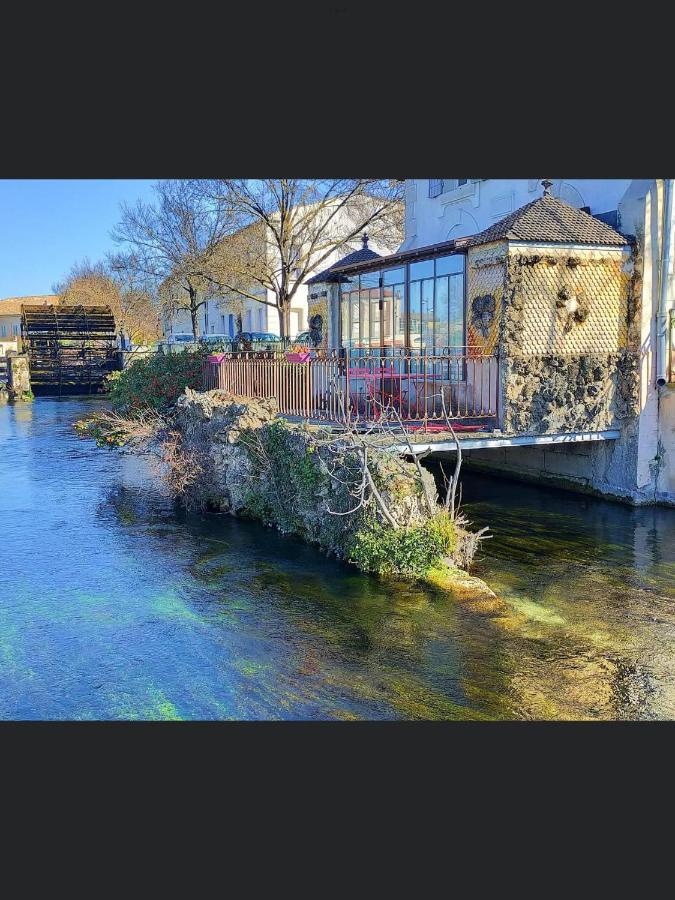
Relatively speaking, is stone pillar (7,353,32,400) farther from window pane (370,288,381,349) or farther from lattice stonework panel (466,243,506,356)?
lattice stonework panel (466,243,506,356)

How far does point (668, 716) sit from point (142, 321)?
5382 centimetres

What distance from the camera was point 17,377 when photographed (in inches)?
1449

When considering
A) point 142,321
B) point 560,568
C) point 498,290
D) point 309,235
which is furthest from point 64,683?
point 142,321

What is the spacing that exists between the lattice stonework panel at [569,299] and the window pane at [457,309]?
173cm

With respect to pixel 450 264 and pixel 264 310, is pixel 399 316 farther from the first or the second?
pixel 264 310

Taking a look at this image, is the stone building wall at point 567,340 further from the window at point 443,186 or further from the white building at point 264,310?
the white building at point 264,310

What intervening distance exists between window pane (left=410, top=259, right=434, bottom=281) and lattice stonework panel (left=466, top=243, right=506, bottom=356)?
1546mm

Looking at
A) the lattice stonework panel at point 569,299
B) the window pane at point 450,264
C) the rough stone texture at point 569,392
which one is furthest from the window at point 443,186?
the rough stone texture at point 569,392

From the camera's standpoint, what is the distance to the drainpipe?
43.4 ft

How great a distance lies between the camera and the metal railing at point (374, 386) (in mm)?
13445

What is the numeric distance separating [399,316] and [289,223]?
35.5ft

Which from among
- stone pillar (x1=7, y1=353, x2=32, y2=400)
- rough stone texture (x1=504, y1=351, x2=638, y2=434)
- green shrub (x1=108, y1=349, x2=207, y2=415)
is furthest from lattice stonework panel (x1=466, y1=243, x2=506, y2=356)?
stone pillar (x1=7, y1=353, x2=32, y2=400)

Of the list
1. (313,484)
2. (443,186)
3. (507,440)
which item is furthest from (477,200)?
(313,484)

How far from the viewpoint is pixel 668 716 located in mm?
6809
